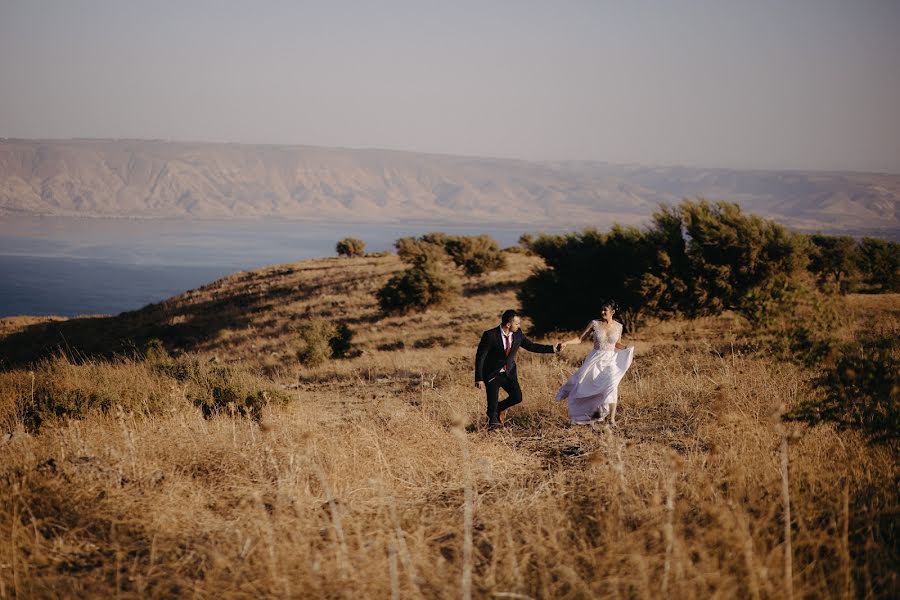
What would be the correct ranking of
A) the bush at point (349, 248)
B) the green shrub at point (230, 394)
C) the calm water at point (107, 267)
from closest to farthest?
the green shrub at point (230, 394) < the bush at point (349, 248) < the calm water at point (107, 267)

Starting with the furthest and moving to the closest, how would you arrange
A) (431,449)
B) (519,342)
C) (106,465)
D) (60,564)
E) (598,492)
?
1. (519,342)
2. (431,449)
3. (106,465)
4. (598,492)
5. (60,564)

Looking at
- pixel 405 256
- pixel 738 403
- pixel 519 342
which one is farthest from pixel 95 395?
pixel 405 256

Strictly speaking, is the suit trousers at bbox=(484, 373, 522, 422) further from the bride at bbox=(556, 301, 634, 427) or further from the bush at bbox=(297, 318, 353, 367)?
the bush at bbox=(297, 318, 353, 367)

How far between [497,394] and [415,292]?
70.0 ft

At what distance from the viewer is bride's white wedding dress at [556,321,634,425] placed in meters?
7.01

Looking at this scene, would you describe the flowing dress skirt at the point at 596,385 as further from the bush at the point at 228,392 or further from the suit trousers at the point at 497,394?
the bush at the point at 228,392

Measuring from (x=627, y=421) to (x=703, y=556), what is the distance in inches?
156

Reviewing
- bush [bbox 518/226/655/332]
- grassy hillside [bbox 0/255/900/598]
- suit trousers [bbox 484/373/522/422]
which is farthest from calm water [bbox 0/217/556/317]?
suit trousers [bbox 484/373/522/422]

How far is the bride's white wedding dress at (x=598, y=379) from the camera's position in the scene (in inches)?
276

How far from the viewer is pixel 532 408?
8.17m

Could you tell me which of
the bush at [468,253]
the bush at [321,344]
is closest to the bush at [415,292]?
the bush at [321,344]

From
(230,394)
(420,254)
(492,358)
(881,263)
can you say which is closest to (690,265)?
Result: (492,358)

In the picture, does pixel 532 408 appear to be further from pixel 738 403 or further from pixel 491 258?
pixel 491 258

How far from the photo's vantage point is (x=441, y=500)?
4477 mm
